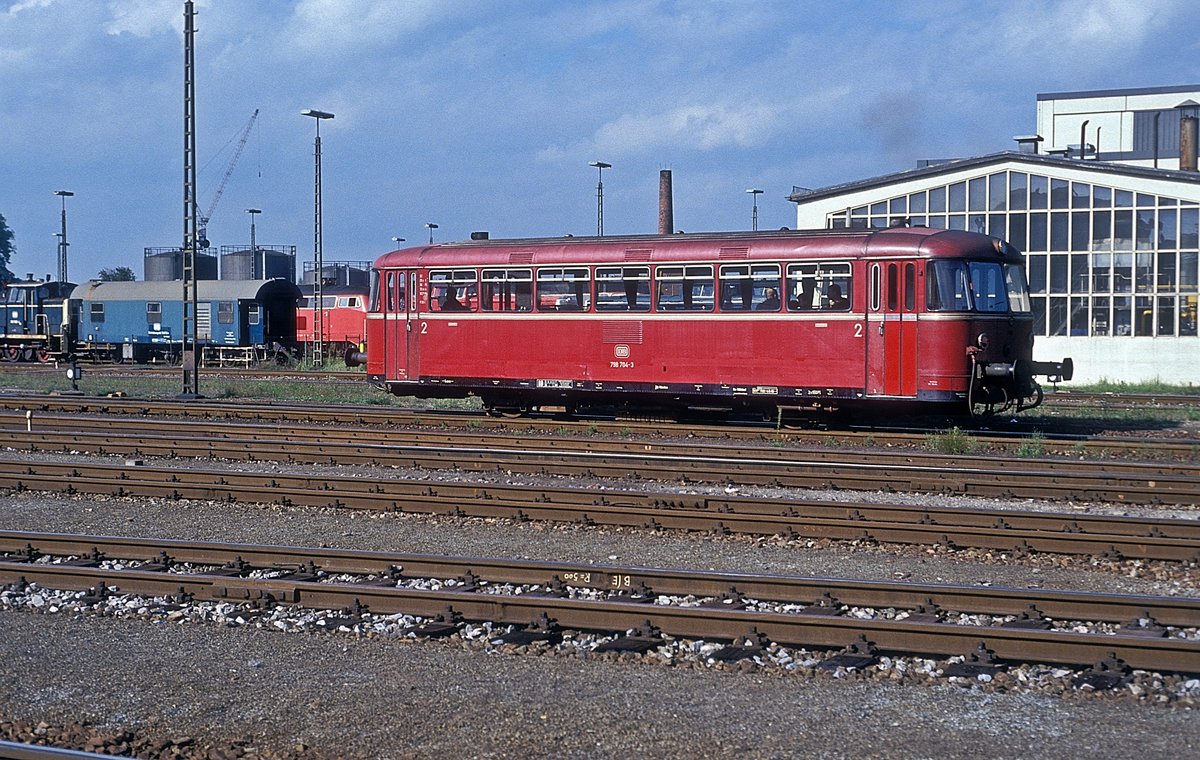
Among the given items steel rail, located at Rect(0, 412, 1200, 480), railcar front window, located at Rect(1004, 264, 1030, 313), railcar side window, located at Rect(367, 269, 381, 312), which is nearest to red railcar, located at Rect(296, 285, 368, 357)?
railcar side window, located at Rect(367, 269, 381, 312)

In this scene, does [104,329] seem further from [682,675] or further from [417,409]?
[682,675]

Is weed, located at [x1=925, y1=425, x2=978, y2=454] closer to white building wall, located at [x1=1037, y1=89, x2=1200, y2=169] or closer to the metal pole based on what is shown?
the metal pole

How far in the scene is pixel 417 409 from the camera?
76.9ft

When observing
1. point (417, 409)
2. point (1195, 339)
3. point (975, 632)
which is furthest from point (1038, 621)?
point (1195, 339)

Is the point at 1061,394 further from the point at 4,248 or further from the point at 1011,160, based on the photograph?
the point at 4,248

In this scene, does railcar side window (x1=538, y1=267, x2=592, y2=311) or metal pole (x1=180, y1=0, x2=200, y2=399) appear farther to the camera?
metal pole (x1=180, y1=0, x2=200, y2=399)

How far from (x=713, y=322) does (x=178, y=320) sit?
105 feet

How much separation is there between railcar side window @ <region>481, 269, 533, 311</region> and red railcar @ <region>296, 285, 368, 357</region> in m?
24.3

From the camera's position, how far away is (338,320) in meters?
46.6

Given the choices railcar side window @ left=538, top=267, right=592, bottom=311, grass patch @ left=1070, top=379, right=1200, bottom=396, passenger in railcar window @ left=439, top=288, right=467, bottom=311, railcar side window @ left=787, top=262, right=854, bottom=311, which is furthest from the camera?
grass patch @ left=1070, top=379, right=1200, bottom=396

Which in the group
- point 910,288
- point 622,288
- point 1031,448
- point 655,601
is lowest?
point 655,601

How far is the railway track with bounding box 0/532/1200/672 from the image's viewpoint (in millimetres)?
7223

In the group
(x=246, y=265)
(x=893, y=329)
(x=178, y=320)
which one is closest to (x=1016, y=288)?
(x=893, y=329)

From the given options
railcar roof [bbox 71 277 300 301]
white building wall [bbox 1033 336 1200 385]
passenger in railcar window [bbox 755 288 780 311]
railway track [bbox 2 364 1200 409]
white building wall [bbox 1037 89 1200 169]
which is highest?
white building wall [bbox 1037 89 1200 169]
